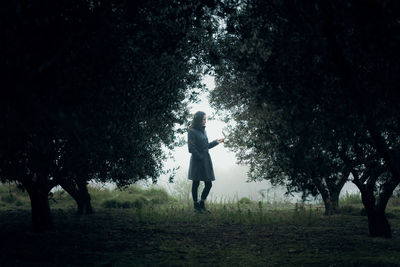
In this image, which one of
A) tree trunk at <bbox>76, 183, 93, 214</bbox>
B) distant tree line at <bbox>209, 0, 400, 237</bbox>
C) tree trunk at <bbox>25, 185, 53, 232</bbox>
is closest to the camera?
distant tree line at <bbox>209, 0, 400, 237</bbox>

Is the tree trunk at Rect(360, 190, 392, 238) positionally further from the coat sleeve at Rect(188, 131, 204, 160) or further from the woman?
the coat sleeve at Rect(188, 131, 204, 160)

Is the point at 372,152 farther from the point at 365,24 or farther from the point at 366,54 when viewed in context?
the point at 365,24

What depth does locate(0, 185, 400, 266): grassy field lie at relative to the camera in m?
7.04

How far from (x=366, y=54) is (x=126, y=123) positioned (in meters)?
5.12

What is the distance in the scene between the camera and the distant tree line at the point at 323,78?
5316 mm

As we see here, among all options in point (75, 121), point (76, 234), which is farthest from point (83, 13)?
point (76, 234)

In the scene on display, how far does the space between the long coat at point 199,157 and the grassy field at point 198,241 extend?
82.8 inches

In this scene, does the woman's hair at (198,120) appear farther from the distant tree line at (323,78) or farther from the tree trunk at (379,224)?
the tree trunk at (379,224)

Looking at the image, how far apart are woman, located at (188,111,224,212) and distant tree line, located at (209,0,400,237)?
682cm

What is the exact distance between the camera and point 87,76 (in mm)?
6207

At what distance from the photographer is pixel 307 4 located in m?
5.53

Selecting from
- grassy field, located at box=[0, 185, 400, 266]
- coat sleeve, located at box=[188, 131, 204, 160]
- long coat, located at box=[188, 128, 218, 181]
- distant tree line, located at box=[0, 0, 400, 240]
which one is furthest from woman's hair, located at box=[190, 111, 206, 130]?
distant tree line, located at box=[0, 0, 400, 240]

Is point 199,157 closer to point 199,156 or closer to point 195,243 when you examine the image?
point 199,156

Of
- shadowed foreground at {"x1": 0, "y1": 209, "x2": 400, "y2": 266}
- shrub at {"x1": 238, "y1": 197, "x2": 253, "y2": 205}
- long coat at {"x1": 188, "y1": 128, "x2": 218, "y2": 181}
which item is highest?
long coat at {"x1": 188, "y1": 128, "x2": 218, "y2": 181}
